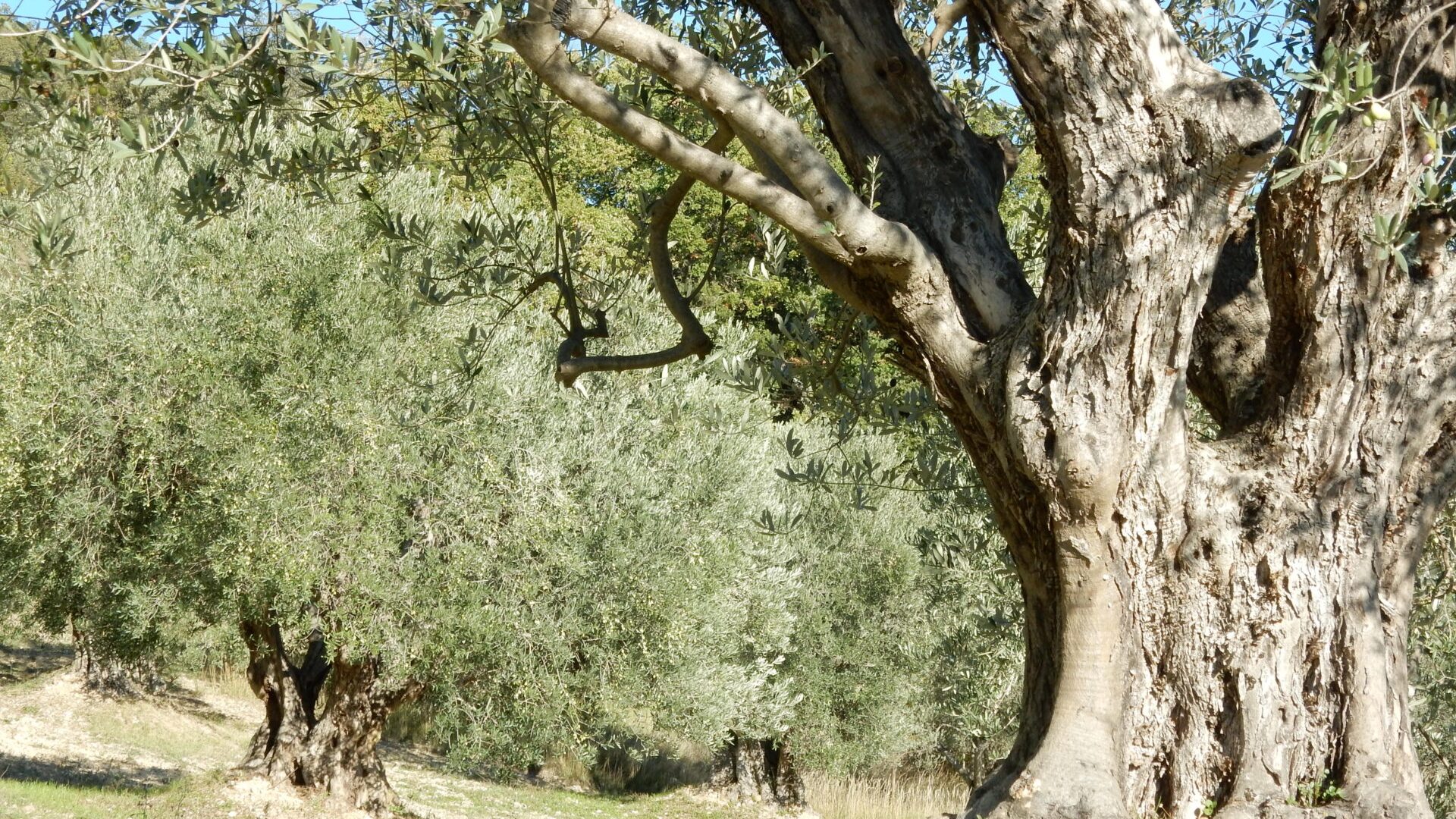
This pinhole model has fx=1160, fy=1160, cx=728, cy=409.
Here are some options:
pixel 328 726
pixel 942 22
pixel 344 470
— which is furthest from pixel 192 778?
pixel 942 22

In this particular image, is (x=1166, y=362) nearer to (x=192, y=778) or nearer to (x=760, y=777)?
(x=192, y=778)

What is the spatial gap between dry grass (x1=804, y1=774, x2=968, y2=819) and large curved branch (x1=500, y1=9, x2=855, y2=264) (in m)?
14.4

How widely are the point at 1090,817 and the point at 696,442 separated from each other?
10420mm

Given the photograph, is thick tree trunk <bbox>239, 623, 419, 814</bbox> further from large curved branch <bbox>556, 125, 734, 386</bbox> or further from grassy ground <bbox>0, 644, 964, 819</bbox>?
large curved branch <bbox>556, 125, 734, 386</bbox>

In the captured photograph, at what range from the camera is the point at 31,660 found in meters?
20.5

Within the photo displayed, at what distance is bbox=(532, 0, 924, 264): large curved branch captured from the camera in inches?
122

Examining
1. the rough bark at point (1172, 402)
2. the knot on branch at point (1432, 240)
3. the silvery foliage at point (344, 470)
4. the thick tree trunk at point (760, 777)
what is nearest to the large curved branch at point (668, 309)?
the rough bark at point (1172, 402)

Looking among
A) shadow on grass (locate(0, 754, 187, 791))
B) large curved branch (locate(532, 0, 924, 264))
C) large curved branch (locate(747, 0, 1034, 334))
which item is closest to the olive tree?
shadow on grass (locate(0, 754, 187, 791))

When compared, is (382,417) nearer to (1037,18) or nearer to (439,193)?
(439,193)

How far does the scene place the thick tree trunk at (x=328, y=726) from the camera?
12.3 meters

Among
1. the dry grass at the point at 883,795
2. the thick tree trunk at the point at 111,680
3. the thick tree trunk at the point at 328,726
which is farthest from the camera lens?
the thick tree trunk at the point at 111,680

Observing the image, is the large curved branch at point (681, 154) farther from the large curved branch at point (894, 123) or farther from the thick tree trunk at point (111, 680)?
the thick tree trunk at point (111, 680)

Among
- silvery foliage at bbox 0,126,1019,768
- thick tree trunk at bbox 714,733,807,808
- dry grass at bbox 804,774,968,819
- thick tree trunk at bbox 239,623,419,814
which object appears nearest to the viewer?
silvery foliage at bbox 0,126,1019,768

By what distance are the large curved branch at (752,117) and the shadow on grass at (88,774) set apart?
467 inches
